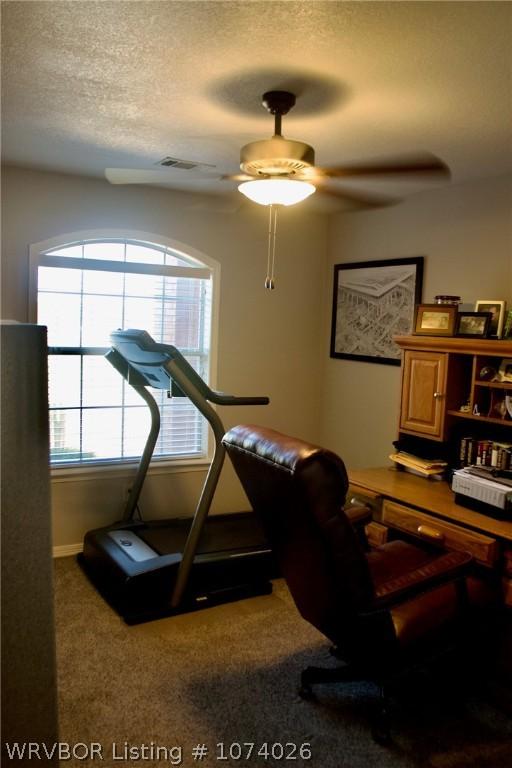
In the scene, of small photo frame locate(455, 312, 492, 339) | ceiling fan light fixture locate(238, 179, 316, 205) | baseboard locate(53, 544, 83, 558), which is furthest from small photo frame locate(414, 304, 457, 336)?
baseboard locate(53, 544, 83, 558)

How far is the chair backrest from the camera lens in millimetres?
1985

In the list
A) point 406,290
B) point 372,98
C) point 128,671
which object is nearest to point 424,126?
point 372,98

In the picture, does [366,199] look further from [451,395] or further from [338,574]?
[338,574]

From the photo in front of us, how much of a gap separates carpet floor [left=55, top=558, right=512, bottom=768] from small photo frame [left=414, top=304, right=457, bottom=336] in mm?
1797

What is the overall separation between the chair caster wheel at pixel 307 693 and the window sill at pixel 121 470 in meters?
2.11

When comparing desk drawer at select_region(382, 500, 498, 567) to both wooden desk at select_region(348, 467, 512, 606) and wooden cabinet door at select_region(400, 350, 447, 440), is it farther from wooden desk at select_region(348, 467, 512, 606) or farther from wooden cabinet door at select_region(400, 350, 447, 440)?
wooden cabinet door at select_region(400, 350, 447, 440)

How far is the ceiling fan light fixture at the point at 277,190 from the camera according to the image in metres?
2.28

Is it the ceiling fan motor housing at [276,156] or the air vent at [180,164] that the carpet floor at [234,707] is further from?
the air vent at [180,164]

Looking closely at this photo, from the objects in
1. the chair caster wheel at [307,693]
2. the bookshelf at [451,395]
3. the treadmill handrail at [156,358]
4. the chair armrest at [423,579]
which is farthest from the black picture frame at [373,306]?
the chair caster wheel at [307,693]

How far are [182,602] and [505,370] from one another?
2.19 m

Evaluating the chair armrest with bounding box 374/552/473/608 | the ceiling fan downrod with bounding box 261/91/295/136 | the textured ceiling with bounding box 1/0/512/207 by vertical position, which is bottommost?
the chair armrest with bounding box 374/552/473/608

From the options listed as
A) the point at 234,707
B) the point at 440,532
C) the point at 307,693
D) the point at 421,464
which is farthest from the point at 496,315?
the point at 234,707

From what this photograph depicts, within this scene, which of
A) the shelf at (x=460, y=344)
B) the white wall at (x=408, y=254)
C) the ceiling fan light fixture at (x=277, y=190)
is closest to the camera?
the ceiling fan light fixture at (x=277, y=190)

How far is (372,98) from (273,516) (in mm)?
1702
